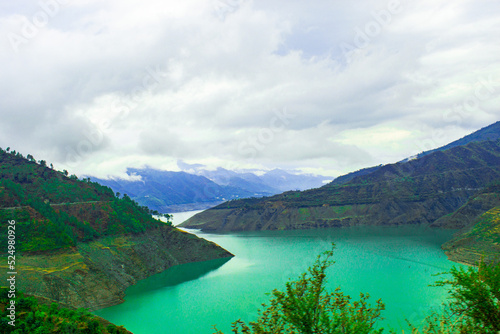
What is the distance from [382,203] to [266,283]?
4724 inches

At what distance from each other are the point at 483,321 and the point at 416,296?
42841 mm

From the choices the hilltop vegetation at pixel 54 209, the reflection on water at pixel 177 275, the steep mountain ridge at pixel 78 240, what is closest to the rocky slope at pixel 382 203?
the steep mountain ridge at pixel 78 240

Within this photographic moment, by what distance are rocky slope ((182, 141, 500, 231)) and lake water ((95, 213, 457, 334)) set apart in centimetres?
4669

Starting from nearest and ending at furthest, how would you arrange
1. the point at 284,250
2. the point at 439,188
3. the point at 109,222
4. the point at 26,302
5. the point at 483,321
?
the point at 483,321
the point at 26,302
the point at 109,222
the point at 284,250
the point at 439,188

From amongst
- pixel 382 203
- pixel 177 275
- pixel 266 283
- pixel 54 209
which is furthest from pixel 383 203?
pixel 54 209

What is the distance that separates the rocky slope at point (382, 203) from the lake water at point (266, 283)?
153 feet

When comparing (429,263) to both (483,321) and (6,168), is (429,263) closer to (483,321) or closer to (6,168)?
(483,321)

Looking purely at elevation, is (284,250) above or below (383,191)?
below

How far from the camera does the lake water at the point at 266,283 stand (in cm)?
4853

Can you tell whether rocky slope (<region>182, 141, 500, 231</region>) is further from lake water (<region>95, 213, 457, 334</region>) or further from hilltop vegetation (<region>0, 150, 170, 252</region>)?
hilltop vegetation (<region>0, 150, 170, 252</region>)

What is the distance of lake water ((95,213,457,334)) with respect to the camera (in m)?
48.5

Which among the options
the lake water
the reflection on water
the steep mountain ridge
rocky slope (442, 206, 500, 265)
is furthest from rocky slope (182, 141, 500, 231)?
the reflection on water

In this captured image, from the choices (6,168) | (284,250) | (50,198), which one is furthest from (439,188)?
(6,168)

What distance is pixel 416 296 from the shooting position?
53.1 meters
